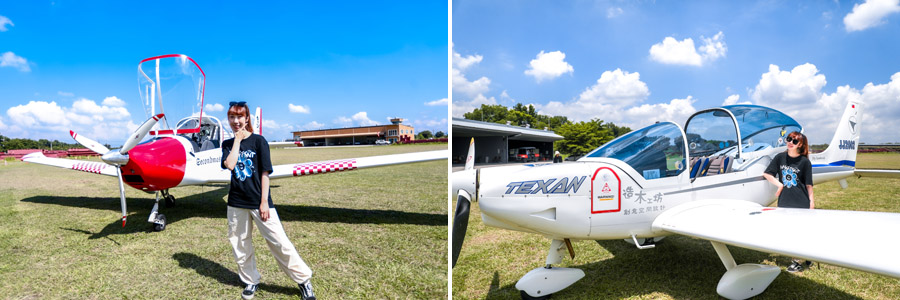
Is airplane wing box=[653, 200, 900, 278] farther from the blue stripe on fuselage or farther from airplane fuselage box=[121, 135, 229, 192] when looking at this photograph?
airplane fuselage box=[121, 135, 229, 192]

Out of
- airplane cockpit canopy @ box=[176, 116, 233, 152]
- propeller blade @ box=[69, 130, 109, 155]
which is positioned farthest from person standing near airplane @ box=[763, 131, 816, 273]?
propeller blade @ box=[69, 130, 109, 155]

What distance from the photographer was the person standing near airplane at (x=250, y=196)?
270 centimetres

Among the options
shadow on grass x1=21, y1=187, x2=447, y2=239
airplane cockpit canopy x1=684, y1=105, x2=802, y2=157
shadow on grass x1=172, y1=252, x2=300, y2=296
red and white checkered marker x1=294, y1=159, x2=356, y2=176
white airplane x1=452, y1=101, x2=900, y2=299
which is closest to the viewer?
white airplane x1=452, y1=101, x2=900, y2=299

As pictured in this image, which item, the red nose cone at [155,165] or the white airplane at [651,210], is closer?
the white airplane at [651,210]

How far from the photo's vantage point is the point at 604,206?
9.91ft

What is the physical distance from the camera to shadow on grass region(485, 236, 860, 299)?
315 cm

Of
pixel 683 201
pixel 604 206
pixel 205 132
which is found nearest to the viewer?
pixel 604 206

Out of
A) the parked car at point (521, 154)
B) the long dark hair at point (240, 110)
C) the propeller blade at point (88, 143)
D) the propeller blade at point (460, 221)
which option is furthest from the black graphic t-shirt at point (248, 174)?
the parked car at point (521, 154)

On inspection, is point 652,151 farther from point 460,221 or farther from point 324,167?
point 324,167

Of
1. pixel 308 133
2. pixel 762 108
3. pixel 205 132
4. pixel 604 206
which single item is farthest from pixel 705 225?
pixel 308 133

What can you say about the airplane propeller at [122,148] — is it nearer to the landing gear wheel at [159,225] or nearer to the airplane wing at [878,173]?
the landing gear wheel at [159,225]

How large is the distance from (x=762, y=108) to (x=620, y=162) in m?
2.40

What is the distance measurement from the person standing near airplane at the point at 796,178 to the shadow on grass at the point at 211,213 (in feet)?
12.0

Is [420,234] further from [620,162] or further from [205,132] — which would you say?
[205,132]
